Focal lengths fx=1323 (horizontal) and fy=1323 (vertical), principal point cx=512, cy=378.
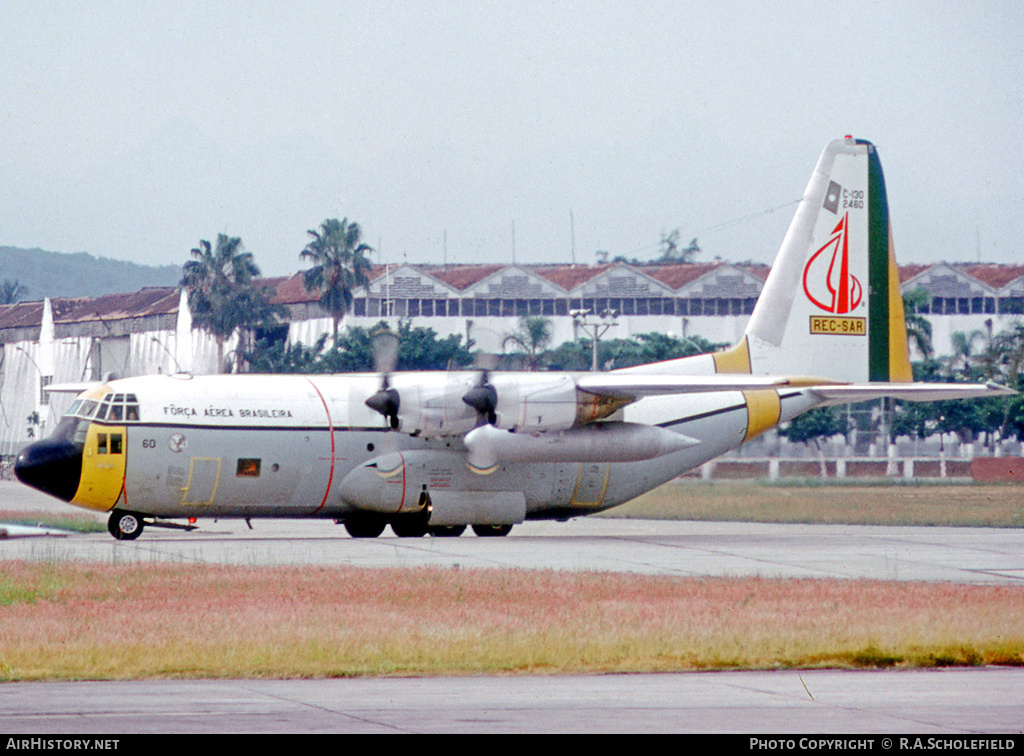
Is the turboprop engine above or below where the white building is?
below

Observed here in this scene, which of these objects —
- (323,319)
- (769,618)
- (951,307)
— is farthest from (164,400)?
(951,307)

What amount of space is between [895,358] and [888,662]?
73.0 ft

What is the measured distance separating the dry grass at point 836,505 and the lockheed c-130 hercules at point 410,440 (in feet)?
20.7

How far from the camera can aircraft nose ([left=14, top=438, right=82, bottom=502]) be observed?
89.9ft

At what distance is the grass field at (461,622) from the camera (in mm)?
13758

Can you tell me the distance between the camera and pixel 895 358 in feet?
115

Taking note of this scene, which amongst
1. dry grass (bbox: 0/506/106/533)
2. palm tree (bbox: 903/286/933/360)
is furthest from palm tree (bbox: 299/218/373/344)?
dry grass (bbox: 0/506/106/533)

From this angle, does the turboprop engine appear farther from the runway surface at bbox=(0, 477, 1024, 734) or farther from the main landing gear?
the runway surface at bbox=(0, 477, 1024, 734)

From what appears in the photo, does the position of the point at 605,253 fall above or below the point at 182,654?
above

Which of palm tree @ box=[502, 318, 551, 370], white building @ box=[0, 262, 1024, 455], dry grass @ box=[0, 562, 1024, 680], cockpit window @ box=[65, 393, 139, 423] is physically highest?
white building @ box=[0, 262, 1024, 455]

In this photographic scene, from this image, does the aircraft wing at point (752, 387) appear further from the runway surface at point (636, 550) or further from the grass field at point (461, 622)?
the grass field at point (461, 622)

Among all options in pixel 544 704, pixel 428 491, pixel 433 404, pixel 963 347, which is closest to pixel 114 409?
pixel 433 404

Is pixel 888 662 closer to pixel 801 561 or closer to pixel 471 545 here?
pixel 801 561

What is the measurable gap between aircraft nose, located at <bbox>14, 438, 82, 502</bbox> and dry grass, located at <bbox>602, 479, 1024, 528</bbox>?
61.2 ft
